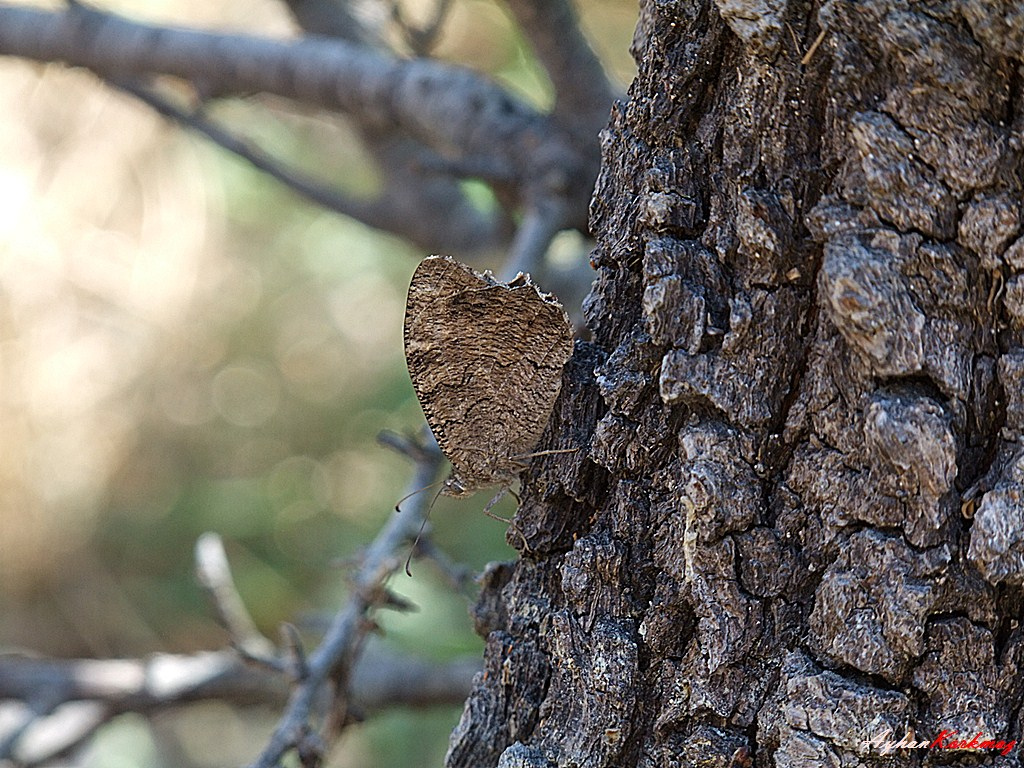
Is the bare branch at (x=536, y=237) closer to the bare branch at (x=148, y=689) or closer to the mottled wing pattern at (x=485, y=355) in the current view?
the mottled wing pattern at (x=485, y=355)

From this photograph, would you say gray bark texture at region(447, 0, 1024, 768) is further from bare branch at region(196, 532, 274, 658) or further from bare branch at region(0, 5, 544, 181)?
bare branch at region(0, 5, 544, 181)

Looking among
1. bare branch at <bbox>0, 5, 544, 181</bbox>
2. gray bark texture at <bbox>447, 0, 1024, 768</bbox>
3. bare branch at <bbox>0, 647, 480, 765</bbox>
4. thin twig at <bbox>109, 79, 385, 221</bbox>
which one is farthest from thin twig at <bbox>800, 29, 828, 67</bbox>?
thin twig at <bbox>109, 79, 385, 221</bbox>

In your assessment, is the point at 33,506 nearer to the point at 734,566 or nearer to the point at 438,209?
the point at 438,209

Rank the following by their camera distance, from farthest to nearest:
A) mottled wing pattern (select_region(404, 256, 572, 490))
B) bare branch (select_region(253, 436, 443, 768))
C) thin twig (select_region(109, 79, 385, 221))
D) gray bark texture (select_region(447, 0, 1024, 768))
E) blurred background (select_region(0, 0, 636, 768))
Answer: blurred background (select_region(0, 0, 636, 768)) < thin twig (select_region(109, 79, 385, 221)) < bare branch (select_region(253, 436, 443, 768)) < mottled wing pattern (select_region(404, 256, 572, 490)) < gray bark texture (select_region(447, 0, 1024, 768))

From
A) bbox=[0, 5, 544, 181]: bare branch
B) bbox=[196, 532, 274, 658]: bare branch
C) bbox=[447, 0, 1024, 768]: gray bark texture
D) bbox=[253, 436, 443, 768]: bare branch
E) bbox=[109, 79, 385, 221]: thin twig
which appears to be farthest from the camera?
bbox=[109, 79, 385, 221]: thin twig

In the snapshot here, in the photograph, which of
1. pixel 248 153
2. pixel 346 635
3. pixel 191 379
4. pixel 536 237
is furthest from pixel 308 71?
pixel 191 379
